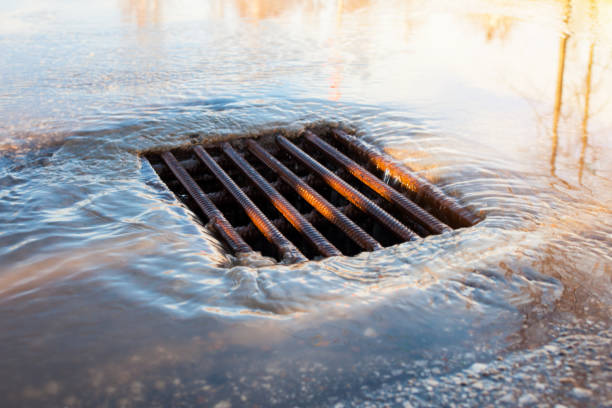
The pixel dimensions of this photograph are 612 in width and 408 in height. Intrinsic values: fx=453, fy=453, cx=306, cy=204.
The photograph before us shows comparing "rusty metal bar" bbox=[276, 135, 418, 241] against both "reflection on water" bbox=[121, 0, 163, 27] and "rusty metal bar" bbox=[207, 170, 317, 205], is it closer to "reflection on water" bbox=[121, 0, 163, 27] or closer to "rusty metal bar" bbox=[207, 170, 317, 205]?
"rusty metal bar" bbox=[207, 170, 317, 205]

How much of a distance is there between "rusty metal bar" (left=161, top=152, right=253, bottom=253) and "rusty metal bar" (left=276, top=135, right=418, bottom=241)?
0.80m

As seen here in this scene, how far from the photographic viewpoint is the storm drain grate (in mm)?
2555

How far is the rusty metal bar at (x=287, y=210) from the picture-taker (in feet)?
7.88

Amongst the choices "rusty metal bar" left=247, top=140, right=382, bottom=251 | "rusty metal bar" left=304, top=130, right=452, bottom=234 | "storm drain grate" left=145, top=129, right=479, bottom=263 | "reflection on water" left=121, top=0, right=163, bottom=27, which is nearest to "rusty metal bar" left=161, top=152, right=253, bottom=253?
"storm drain grate" left=145, top=129, right=479, bottom=263

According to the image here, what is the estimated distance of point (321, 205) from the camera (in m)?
2.80

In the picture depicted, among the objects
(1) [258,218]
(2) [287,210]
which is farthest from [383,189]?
(1) [258,218]

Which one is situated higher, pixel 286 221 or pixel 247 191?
pixel 247 191

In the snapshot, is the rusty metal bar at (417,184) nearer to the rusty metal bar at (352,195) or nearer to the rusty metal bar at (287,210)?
the rusty metal bar at (352,195)

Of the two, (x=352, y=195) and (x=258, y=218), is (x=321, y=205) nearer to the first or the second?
(x=352, y=195)

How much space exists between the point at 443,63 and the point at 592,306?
4584 millimetres

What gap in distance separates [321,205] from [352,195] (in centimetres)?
23

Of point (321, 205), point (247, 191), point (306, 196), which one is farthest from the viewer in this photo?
point (247, 191)

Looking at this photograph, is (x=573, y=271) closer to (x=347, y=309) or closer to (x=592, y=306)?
(x=592, y=306)

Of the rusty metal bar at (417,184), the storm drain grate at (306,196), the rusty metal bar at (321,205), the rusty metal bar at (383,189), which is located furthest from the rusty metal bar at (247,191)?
the rusty metal bar at (417,184)
